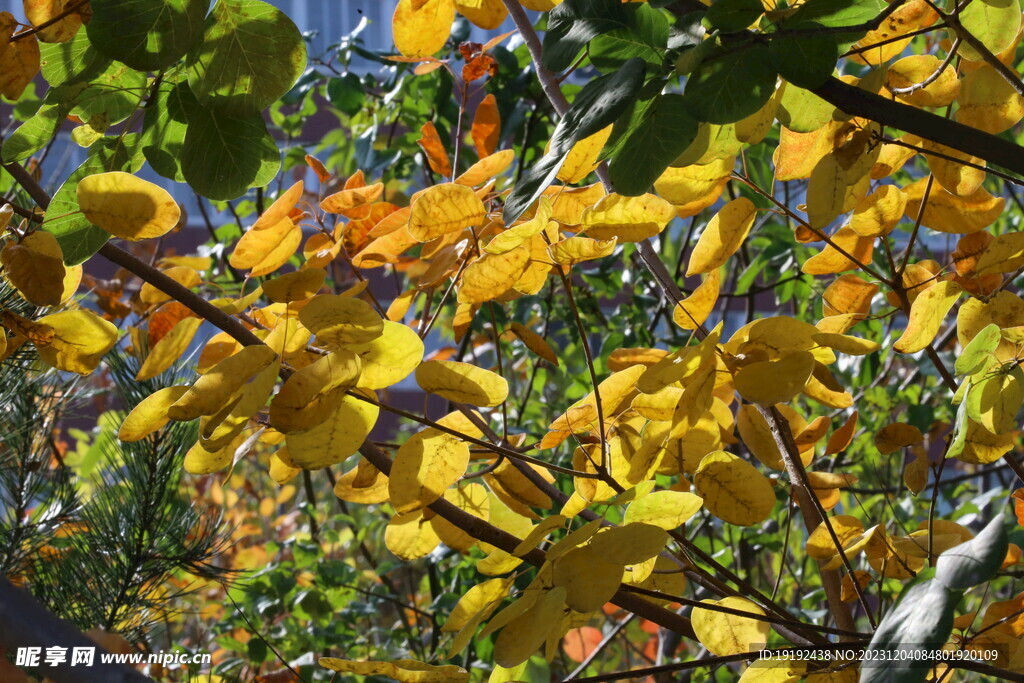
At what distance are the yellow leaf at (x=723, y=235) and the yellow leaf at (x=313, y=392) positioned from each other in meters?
0.24

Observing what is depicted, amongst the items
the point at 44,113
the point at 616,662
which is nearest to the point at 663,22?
the point at 44,113

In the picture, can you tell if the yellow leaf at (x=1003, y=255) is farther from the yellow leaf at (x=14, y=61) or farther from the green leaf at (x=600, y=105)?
the yellow leaf at (x=14, y=61)

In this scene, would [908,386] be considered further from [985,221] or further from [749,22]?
[749,22]

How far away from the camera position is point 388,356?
0.45m

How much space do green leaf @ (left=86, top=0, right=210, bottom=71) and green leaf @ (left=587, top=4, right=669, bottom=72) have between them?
21 cm

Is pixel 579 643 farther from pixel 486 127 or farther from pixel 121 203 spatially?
pixel 121 203

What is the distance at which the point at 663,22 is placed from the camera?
0.39 m

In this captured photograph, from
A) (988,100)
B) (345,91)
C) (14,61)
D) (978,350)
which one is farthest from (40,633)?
(345,91)

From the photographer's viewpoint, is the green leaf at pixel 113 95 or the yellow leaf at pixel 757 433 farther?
the yellow leaf at pixel 757 433

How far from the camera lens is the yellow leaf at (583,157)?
46cm

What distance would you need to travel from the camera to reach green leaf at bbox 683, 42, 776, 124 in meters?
0.36

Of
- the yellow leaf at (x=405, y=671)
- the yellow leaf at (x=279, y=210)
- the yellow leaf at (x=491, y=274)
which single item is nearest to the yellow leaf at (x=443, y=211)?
the yellow leaf at (x=491, y=274)

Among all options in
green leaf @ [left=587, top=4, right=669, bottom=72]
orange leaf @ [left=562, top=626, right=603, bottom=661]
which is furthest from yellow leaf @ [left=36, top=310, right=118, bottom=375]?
orange leaf @ [left=562, top=626, right=603, bottom=661]

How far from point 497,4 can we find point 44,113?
32 cm
